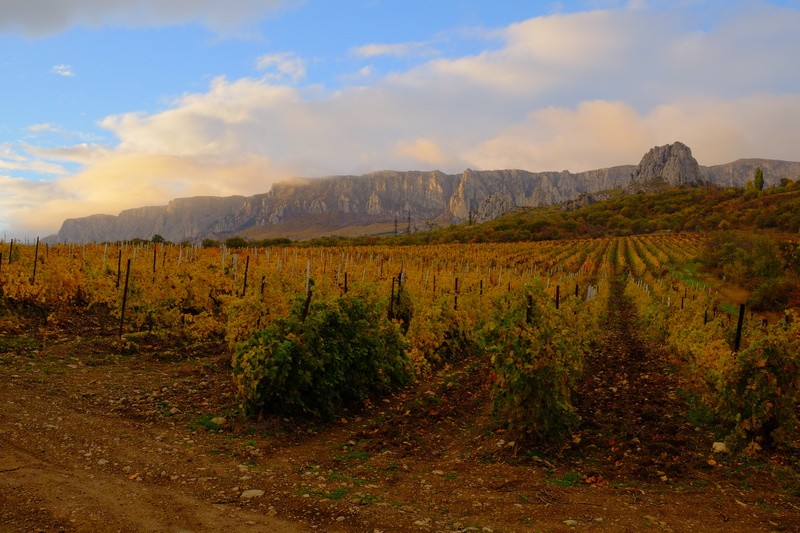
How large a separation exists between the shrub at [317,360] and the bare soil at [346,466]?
0.39 m

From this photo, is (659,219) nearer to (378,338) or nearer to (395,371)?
(395,371)

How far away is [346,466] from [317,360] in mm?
2167

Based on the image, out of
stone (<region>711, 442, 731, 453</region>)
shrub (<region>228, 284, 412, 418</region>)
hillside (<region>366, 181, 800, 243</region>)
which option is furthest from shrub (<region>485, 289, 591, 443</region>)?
hillside (<region>366, 181, 800, 243</region>)

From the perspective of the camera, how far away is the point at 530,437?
297 inches

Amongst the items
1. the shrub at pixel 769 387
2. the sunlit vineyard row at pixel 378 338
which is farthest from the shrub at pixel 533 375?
the shrub at pixel 769 387

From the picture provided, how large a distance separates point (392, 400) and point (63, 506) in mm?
6183

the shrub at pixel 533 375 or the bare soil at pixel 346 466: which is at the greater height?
the shrub at pixel 533 375

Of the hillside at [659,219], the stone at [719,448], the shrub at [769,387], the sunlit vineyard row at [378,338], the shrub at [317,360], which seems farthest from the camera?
the hillside at [659,219]

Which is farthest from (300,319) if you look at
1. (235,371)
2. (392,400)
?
(392,400)

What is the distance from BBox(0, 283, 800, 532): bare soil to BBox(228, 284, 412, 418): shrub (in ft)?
1.29

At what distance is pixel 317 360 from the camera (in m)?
Result: 8.43

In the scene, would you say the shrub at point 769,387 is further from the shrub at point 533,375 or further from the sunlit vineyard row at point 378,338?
the shrub at point 533,375

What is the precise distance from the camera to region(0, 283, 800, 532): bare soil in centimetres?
498

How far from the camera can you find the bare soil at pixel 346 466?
4.98 m
